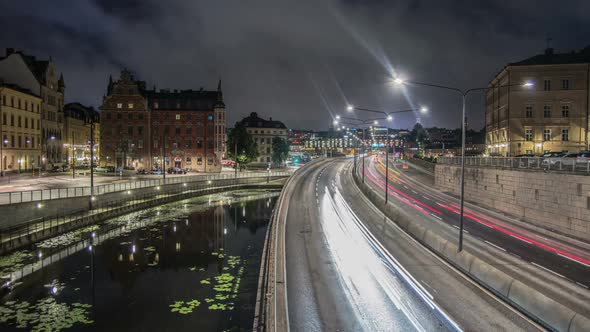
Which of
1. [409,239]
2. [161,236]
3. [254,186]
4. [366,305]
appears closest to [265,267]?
[366,305]

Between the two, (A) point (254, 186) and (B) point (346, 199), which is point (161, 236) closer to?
(B) point (346, 199)

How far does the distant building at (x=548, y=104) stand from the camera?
57.8 metres

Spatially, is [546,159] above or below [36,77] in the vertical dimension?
below

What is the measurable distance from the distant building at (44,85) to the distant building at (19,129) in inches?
117

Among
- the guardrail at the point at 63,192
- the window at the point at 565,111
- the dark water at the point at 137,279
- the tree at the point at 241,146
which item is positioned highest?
the window at the point at 565,111

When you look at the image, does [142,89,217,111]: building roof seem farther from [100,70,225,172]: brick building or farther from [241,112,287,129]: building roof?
[241,112,287,129]: building roof

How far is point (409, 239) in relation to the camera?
2684 centimetres

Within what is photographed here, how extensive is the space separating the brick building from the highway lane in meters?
61.5

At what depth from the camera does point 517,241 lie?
81.4 ft

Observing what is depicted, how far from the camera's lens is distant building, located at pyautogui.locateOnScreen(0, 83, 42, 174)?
57969mm

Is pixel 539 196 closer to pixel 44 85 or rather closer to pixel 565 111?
pixel 565 111

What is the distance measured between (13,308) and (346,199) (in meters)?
35.0

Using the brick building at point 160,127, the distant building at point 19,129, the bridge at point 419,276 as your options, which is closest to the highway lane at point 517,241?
the bridge at point 419,276

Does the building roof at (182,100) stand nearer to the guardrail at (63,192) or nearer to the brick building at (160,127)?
the brick building at (160,127)
